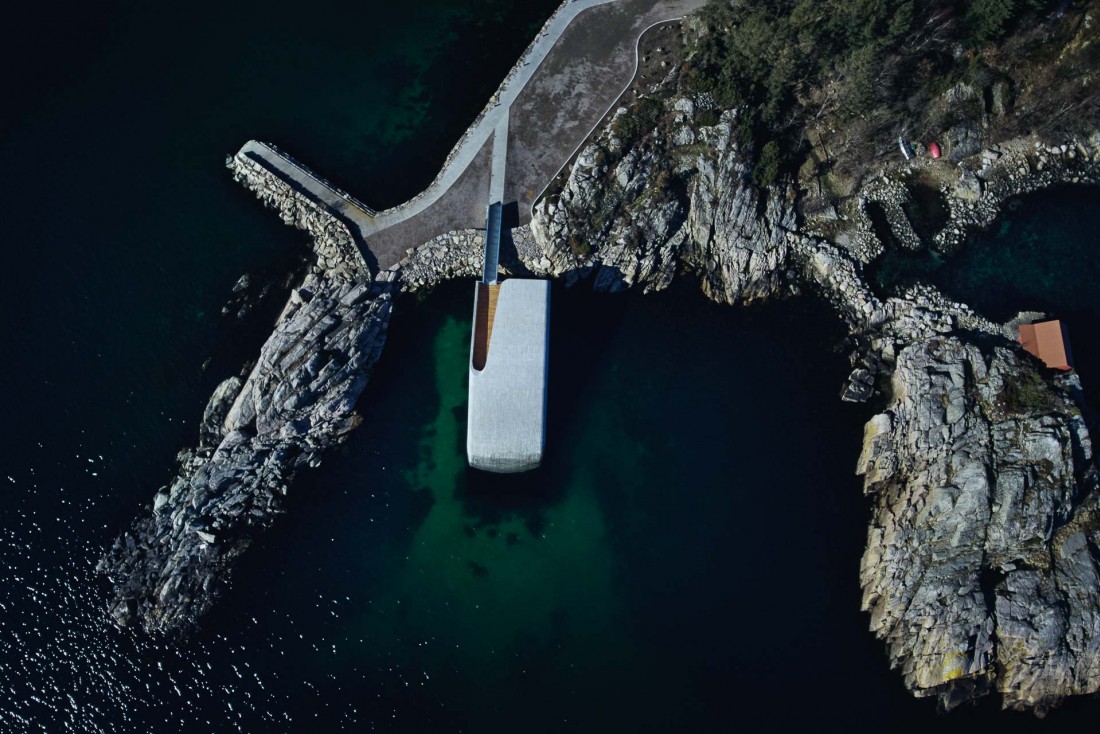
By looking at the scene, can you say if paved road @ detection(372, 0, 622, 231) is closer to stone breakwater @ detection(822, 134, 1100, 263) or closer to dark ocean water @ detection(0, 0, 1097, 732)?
dark ocean water @ detection(0, 0, 1097, 732)

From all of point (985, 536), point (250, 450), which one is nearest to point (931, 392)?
point (985, 536)

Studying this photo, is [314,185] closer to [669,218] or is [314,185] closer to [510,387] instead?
[510,387]

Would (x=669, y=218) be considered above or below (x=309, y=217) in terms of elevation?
below

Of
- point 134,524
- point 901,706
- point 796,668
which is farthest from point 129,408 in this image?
point 901,706

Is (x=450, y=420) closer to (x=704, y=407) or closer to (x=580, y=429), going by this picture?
(x=580, y=429)

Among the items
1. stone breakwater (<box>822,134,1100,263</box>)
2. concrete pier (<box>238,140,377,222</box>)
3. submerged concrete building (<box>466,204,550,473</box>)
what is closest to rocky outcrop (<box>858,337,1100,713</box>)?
stone breakwater (<box>822,134,1100,263</box>)

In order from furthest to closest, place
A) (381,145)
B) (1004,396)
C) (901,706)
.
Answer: (381,145)
(1004,396)
(901,706)
